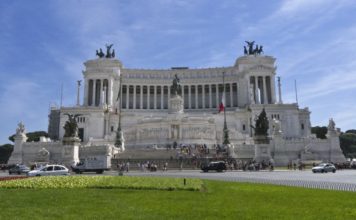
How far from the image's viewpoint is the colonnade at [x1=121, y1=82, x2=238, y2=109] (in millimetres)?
119250

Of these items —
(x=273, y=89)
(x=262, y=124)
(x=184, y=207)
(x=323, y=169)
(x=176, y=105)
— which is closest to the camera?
(x=184, y=207)

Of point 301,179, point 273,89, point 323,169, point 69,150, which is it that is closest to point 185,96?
point 273,89

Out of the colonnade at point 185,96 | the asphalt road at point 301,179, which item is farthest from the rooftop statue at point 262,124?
the colonnade at point 185,96

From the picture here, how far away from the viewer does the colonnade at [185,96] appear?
119m

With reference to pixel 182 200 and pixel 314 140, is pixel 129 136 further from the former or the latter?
pixel 182 200

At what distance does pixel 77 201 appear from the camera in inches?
541

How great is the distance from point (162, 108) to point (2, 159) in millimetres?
50289

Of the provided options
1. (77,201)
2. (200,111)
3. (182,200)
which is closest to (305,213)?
(182,200)

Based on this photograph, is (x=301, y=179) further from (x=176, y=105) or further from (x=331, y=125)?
(x=176, y=105)

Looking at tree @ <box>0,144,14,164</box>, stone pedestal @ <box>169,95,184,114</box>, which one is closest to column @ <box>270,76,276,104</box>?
stone pedestal @ <box>169,95,184,114</box>

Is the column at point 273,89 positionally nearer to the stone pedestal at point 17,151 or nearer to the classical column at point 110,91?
the classical column at point 110,91

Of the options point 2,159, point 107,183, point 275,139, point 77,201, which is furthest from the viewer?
point 2,159

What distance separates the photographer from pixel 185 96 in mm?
122188

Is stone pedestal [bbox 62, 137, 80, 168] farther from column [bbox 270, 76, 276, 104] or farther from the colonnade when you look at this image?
column [bbox 270, 76, 276, 104]
